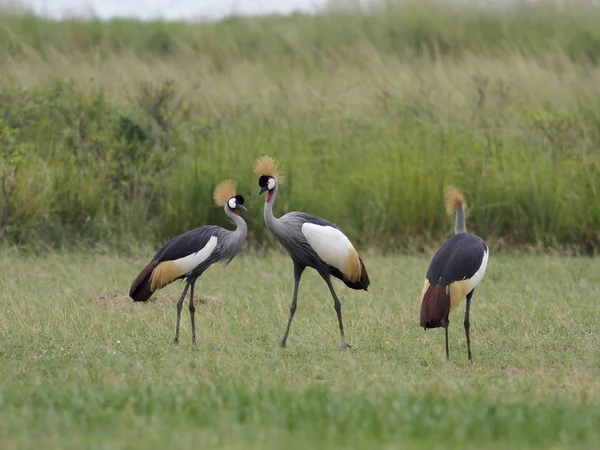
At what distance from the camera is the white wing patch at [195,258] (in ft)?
28.4

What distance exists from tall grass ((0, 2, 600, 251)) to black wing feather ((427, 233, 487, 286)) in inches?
228

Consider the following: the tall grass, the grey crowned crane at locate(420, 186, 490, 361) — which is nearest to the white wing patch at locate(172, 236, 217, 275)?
Result: the grey crowned crane at locate(420, 186, 490, 361)

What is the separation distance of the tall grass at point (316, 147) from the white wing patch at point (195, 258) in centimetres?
513

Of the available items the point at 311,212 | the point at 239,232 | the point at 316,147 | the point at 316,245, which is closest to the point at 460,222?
the point at 316,245

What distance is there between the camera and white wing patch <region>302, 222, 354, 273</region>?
27.8ft

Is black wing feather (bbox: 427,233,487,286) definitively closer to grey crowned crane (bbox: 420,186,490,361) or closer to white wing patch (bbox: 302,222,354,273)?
grey crowned crane (bbox: 420,186,490,361)

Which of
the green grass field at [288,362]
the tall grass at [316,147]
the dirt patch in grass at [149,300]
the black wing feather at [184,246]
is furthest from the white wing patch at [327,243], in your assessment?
the tall grass at [316,147]

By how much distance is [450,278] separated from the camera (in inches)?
307

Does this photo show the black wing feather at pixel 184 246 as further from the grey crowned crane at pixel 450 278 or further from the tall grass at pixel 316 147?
the tall grass at pixel 316 147

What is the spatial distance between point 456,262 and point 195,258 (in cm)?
199

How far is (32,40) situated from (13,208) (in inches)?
430

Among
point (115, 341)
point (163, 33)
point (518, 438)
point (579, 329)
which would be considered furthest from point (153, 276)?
point (163, 33)

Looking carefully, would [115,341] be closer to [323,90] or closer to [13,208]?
[13,208]

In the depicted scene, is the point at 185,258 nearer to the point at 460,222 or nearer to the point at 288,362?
the point at 288,362
